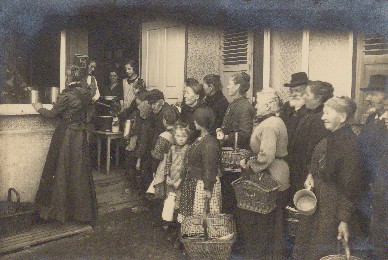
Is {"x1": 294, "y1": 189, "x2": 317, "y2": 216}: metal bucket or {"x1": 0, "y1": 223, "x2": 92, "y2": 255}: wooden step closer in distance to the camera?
{"x1": 294, "y1": 189, "x2": 317, "y2": 216}: metal bucket

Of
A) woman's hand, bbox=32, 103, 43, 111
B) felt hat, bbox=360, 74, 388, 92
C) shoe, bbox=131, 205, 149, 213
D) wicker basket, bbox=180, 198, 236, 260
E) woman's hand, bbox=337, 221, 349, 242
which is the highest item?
felt hat, bbox=360, 74, 388, 92

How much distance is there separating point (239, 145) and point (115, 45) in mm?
6360

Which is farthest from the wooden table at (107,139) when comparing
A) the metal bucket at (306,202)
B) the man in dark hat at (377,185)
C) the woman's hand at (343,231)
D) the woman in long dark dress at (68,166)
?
the woman's hand at (343,231)

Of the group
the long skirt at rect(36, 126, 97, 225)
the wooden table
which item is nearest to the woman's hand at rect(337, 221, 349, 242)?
the long skirt at rect(36, 126, 97, 225)

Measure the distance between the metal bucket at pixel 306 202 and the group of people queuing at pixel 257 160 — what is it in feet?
0.21

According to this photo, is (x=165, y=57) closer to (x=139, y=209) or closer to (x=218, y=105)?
(x=218, y=105)

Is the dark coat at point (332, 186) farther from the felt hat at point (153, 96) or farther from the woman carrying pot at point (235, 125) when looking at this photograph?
the felt hat at point (153, 96)

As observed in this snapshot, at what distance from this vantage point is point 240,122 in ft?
17.0

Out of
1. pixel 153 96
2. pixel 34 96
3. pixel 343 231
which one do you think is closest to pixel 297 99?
pixel 343 231

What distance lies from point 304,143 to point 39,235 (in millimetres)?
3536

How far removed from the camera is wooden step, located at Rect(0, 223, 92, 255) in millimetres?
5133

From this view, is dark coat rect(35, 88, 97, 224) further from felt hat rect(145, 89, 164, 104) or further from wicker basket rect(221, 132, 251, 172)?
wicker basket rect(221, 132, 251, 172)

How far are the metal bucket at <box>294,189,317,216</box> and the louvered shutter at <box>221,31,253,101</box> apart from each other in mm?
2952

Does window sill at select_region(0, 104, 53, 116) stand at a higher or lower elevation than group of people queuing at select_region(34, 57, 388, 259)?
higher
